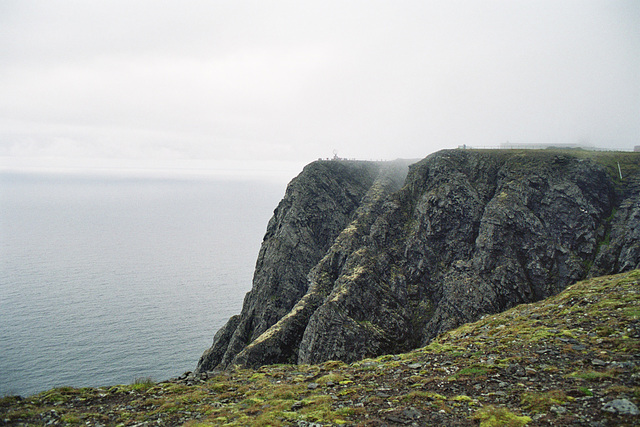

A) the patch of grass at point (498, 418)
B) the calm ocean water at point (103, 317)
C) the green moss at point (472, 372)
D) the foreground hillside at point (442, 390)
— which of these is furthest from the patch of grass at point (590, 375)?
the calm ocean water at point (103, 317)

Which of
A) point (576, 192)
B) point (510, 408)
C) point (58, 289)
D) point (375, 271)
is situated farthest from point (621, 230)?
point (58, 289)

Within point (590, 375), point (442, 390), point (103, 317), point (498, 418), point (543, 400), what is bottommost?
point (103, 317)

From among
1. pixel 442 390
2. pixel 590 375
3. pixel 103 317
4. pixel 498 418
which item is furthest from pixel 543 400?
pixel 103 317

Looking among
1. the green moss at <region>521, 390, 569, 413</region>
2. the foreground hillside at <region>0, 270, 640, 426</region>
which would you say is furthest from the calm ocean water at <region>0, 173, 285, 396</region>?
the green moss at <region>521, 390, 569, 413</region>

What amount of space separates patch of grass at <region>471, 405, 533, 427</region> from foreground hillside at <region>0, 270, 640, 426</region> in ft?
0.17

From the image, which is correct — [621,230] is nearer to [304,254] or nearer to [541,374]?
[541,374]

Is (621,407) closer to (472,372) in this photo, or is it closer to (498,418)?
(498,418)

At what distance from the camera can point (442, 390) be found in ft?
66.3

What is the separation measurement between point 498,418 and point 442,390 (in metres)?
4.54

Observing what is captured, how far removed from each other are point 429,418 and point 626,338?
1604 cm

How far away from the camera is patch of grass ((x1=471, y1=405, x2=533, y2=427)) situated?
597 inches

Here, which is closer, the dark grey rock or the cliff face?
the dark grey rock

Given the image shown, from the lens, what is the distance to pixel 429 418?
1708 cm

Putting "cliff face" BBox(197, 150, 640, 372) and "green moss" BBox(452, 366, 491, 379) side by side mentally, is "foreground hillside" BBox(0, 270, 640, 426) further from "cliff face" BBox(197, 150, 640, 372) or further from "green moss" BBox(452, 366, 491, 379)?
"cliff face" BBox(197, 150, 640, 372)
